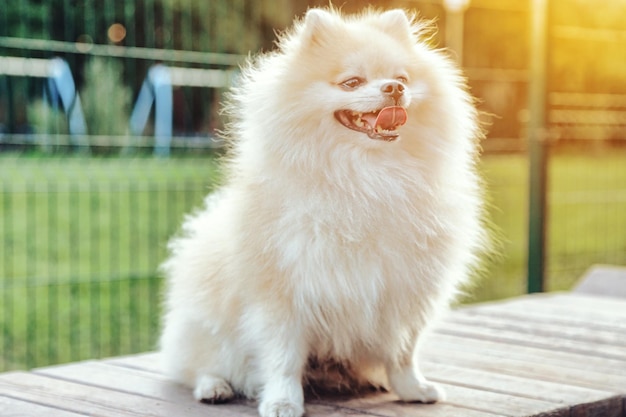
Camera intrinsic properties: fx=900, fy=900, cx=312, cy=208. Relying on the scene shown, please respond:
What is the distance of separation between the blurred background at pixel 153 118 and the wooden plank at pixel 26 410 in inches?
79.5

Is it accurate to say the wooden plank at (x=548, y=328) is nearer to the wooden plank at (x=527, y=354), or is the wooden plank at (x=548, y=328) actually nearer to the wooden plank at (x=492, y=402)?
the wooden plank at (x=527, y=354)

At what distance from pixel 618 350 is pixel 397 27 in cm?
144

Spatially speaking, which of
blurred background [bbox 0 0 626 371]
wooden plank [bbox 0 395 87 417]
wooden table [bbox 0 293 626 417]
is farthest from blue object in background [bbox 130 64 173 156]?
wooden plank [bbox 0 395 87 417]

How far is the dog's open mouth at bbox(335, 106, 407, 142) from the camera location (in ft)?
6.77

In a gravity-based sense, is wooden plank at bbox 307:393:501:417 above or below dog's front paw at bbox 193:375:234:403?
below

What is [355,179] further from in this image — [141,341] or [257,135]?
[141,341]

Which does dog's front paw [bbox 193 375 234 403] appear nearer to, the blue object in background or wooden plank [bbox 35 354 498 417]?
wooden plank [bbox 35 354 498 417]

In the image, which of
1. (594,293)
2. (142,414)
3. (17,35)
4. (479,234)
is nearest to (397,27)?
(479,234)

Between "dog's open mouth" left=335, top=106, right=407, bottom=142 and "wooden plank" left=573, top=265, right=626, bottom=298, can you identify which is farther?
"wooden plank" left=573, top=265, right=626, bottom=298

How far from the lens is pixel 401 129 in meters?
2.16

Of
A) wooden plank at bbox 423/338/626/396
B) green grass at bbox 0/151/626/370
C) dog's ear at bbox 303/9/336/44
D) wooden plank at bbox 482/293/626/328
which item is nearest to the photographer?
dog's ear at bbox 303/9/336/44

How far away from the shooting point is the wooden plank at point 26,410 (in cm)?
218

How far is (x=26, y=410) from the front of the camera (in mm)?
2219

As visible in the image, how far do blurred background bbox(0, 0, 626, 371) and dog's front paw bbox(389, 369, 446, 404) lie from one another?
154 cm
